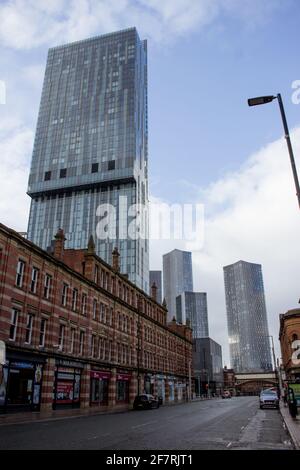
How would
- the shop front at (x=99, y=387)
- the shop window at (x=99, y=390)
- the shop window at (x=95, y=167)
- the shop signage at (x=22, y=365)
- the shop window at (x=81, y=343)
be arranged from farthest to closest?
the shop window at (x=95, y=167) < the shop window at (x=99, y=390) < the shop front at (x=99, y=387) < the shop window at (x=81, y=343) < the shop signage at (x=22, y=365)

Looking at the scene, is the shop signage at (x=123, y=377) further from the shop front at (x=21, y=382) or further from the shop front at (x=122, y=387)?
the shop front at (x=21, y=382)

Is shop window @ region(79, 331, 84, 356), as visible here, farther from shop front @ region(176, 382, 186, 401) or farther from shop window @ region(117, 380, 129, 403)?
shop front @ region(176, 382, 186, 401)

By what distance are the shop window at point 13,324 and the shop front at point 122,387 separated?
69.4ft

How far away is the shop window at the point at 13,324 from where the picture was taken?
2825cm

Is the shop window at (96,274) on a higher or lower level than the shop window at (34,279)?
higher

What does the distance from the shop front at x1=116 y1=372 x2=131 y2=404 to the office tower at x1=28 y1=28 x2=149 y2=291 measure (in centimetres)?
5164

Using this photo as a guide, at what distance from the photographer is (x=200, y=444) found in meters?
13.3

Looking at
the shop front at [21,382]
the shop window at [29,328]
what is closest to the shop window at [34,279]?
the shop window at [29,328]

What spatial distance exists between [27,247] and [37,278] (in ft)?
9.72

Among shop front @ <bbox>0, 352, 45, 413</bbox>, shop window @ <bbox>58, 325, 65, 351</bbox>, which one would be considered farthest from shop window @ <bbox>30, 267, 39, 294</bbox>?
shop window @ <bbox>58, 325, 65, 351</bbox>

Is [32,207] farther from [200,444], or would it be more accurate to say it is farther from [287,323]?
[200,444]

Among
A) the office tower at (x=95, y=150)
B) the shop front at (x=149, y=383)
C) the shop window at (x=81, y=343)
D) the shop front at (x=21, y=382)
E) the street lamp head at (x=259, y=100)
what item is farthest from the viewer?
the office tower at (x=95, y=150)

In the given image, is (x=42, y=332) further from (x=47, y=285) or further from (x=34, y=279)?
(x=34, y=279)

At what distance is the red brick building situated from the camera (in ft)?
93.2
